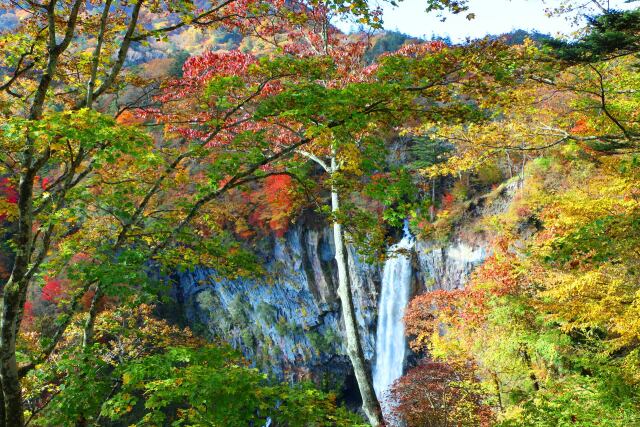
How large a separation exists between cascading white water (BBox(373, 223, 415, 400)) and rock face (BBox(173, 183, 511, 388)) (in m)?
0.52

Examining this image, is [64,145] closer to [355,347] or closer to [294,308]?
[355,347]

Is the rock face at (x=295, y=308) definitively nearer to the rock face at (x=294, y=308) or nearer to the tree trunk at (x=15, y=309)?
the rock face at (x=294, y=308)

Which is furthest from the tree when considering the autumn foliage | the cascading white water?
the cascading white water

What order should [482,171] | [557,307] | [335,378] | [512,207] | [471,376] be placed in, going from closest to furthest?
[557,307]
[471,376]
[512,207]
[482,171]
[335,378]

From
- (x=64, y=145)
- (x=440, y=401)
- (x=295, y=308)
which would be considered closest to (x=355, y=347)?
(x=440, y=401)

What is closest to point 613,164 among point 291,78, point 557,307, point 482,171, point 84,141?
point 557,307

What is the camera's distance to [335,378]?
21.3 m

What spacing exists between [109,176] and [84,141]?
3870 mm

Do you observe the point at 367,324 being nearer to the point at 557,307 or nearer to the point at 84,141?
the point at 557,307

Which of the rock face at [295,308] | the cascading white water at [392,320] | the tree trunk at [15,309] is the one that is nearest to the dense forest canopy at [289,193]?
the tree trunk at [15,309]

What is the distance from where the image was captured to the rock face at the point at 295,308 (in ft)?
65.5

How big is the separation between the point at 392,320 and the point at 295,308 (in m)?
5.49

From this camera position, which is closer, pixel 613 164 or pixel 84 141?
pixel 84 141

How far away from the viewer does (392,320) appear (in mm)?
18562
